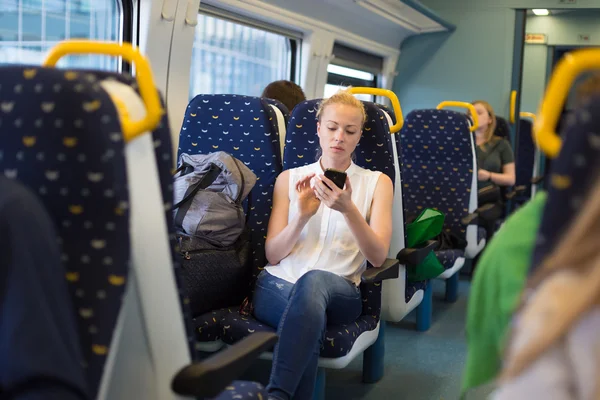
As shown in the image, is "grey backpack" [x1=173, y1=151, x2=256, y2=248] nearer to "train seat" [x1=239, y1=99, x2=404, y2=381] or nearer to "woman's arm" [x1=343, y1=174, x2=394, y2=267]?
"train seat" [x1=239, y1=99, x2=404, y2=381]

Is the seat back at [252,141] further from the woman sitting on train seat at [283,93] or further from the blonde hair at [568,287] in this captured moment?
the blonde hair at [568,287]

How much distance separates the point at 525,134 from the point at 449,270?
3.39 metres

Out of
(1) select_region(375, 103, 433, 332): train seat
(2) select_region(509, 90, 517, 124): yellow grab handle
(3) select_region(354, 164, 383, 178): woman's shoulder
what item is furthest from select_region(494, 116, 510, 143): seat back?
(3) select_region(354, 164, 383, 178): woman's shoulder

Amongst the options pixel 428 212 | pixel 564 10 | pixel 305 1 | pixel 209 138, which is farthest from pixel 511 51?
pixel 209 138

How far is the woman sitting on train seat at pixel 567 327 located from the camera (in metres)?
0.90

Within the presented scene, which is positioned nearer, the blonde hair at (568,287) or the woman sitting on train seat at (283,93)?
the blonde hair at (568,287)

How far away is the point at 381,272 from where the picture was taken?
2680 millimetres

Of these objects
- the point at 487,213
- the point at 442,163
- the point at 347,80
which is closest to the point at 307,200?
the point at 442,163

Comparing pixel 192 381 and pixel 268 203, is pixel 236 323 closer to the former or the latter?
pixel 268 203

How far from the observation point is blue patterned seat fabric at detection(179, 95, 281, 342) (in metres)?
3.02

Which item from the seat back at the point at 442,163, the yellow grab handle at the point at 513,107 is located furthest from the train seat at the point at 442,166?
the yellow grab handle at the point at 513,107

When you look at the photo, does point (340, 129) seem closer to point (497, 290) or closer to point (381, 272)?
point (381, 272)

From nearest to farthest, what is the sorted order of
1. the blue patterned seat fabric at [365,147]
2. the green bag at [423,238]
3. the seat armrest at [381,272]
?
1. the seat armrest at [381,272]
2. the blue patterned seat fabric at [365,147]
3. the green bag at [423,238]

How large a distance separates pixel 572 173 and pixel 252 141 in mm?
2191
